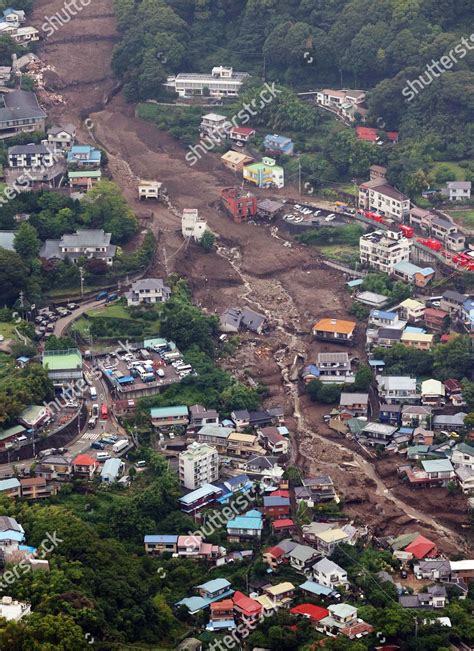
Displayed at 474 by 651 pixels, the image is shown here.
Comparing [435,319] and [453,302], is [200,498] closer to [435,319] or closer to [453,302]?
[435,319]

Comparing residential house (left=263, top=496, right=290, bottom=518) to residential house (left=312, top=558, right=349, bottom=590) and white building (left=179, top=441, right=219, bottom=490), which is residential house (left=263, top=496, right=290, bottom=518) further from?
residential house (left=312, top=558, right=349, bottom=590)

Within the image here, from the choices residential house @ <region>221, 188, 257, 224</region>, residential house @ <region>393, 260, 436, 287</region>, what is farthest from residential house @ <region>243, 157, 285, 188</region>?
residential house @ <region>393, 260, 436, 287</region>

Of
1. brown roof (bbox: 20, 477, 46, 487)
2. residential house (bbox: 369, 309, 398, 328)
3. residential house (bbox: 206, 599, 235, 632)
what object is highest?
residential house (bbox: 369, 309, 398, 328)

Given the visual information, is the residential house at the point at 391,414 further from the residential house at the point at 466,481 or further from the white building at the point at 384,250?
the white building at the point at 384,250

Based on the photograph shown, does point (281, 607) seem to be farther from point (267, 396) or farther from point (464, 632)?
point (267, 396)

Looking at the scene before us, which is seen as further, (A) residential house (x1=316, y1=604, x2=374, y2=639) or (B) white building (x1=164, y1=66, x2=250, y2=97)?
(B) white building (x1=164, y1=66, x2=250, y2=97)

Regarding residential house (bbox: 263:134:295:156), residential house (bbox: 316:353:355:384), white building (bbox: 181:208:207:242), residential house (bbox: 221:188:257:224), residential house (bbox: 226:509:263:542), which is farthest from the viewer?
residential house (bbox: 263:134:295:156)

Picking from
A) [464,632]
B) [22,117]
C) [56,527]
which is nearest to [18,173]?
[22,117]

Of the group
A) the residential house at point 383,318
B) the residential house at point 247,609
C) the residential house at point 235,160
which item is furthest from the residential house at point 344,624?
the residential house at point 235,160
